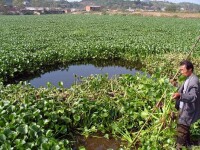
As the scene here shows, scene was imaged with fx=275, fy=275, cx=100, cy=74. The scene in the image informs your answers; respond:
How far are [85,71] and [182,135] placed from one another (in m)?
8.56

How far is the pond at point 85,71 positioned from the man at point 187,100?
6516 mm

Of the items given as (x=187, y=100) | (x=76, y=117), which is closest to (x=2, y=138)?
(x=76, y=117)

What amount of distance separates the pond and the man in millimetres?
6516

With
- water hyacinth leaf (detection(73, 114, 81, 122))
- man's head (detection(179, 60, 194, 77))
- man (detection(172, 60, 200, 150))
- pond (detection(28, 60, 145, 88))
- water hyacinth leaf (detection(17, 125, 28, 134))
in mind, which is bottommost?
pond (detection(28, 60, 145, 88))

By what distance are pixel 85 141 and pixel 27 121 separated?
56.0 inches

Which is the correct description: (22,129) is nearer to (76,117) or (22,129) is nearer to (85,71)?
(76,117)

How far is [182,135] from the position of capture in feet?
17.5

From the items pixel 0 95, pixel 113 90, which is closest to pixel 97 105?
pixel 113 90

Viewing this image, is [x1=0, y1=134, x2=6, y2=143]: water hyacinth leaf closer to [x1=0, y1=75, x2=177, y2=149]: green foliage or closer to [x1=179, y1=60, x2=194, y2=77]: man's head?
[x1=0, y1=75, x2=177, y2=149]: green foliage

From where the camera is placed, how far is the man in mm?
4841

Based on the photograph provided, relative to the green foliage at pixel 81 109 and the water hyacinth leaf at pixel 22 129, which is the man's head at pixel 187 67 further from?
the water hyacinth leaf at pixel 22 129

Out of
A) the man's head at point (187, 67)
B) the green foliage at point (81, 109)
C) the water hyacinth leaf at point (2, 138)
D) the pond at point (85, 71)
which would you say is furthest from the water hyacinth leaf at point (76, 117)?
the pond at point (85, 71)

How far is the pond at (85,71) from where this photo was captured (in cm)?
1183

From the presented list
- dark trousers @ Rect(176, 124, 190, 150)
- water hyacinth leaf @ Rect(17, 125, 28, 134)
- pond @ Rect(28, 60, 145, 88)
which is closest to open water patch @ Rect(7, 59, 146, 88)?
pond @ Rect(28, 60, 145, 88)
